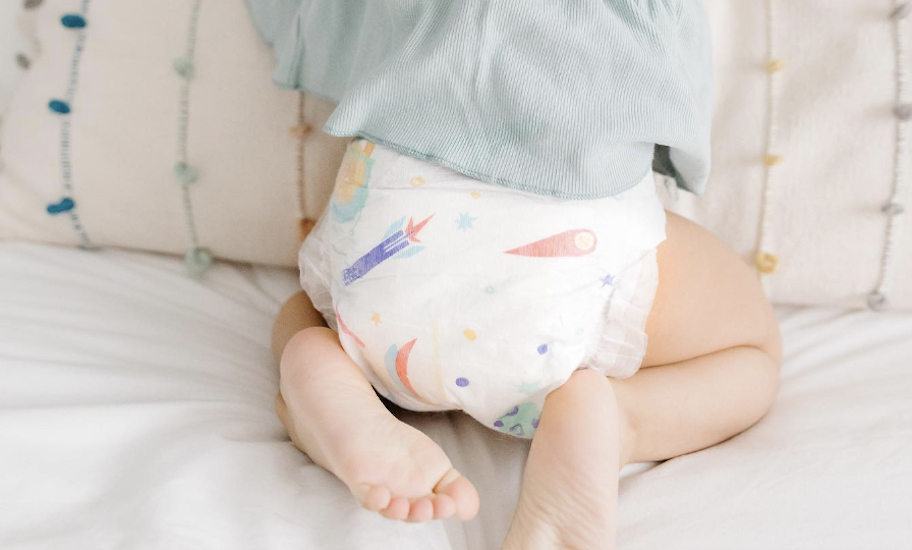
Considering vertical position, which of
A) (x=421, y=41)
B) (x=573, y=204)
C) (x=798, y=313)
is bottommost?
(x=798, y=313)

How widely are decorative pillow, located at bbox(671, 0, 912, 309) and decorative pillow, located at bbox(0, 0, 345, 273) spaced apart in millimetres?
523

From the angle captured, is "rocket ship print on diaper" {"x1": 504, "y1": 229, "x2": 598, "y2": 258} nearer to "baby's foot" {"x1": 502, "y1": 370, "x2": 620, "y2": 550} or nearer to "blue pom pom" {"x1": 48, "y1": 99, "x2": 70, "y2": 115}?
"baby's foot" {"x1": 502, "y1": 370, "x2": 620, "y2": 550}

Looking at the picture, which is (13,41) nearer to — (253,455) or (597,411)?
(253,455)

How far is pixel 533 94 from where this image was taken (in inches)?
25.5

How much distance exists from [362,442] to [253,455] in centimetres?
17

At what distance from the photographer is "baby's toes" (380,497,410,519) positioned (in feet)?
1.81

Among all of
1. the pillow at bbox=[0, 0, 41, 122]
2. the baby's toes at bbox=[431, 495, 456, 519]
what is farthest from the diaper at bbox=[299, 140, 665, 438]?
the pillow at bbox=[0, 0, 41, 122]

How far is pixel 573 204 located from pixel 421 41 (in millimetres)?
200

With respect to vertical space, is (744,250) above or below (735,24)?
below

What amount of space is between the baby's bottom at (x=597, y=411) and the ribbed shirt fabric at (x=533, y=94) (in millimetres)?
163

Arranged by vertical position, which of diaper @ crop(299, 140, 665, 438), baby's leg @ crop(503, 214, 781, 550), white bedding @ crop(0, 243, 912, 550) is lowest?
white bedding @ crop(0, 243, 912, 550)

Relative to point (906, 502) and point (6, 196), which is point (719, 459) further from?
point (6, 196)

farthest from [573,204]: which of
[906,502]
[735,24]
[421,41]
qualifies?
[735,24]

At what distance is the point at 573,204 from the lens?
2.18ft
